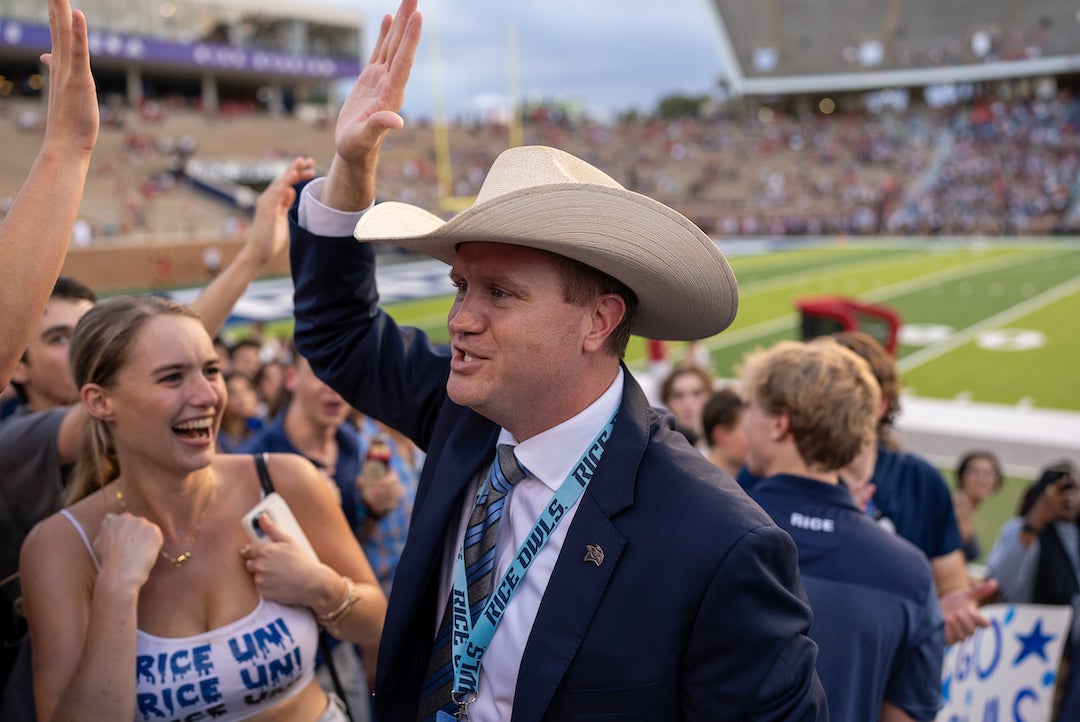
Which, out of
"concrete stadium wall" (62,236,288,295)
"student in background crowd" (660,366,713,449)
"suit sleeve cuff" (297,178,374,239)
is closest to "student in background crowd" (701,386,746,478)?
"student in background crowd" (660,366,713,449)

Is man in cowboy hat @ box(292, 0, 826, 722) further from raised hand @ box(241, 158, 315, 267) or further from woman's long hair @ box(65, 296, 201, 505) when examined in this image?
raised hand @ box(241, 158, 315, 267)

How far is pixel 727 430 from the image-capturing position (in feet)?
15.1

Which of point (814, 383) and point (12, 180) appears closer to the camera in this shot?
point (814, 383)

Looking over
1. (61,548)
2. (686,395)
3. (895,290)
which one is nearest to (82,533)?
(61,548)

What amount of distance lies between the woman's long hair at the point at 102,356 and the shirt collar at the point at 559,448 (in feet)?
3.87

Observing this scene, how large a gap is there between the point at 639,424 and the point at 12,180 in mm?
38584

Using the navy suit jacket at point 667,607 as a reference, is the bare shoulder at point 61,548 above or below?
below

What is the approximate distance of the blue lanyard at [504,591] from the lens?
191 centimetres

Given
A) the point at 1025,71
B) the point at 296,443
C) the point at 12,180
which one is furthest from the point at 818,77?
the point at 296,443

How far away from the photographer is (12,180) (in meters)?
34.2

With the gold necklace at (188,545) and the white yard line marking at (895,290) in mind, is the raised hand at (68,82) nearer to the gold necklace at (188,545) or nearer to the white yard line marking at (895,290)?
the gold necklace at (188,545)

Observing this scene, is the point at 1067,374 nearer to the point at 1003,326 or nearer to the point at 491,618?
the point at 1003,326

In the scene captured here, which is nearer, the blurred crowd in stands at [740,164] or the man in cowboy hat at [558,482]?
the man in cowboy hat at [558,482]

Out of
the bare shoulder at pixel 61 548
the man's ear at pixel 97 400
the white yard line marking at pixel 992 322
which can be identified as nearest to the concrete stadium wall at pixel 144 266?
the white yard line marking at pixel 992 322
